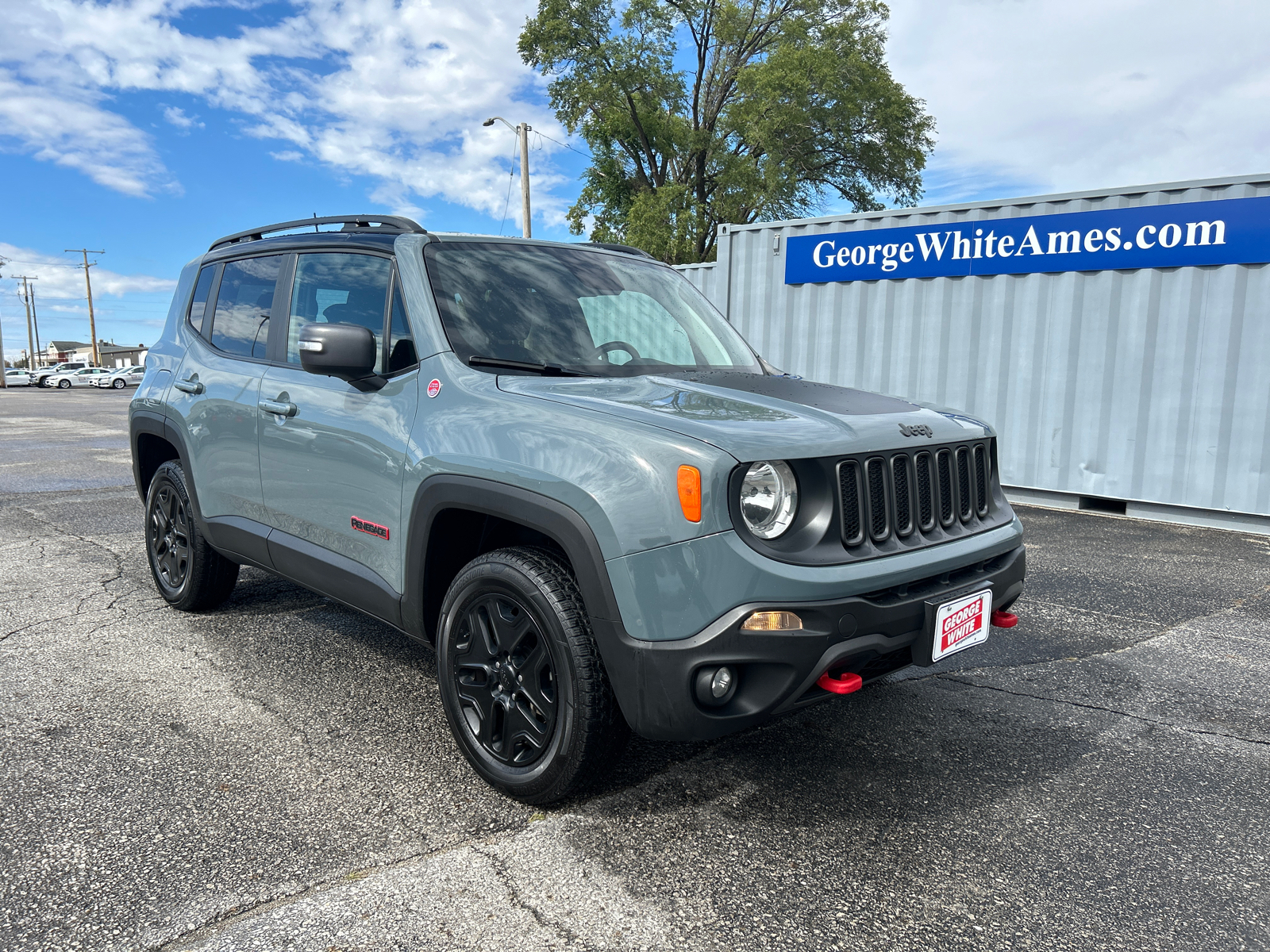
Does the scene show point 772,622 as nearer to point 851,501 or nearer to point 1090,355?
point 851,501

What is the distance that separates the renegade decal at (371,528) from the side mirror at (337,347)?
0.55 metres

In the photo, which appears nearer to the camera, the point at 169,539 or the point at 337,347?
the point at 337,347

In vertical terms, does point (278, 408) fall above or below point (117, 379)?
above

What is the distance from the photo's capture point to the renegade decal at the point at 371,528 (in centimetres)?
313

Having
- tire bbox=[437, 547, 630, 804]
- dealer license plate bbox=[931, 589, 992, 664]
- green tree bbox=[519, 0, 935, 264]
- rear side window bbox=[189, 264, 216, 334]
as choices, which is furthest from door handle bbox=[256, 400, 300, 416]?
green tree bbox=[519, 0, 935, 264]

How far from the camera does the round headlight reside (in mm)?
2387

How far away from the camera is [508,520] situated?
9.04ft

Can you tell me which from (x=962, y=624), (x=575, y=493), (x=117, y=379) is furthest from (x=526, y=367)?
(x=117, y=379)

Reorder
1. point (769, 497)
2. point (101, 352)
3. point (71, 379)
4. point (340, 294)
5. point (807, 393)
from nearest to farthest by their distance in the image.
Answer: point (769, 497)
point (807, 393)
point (340, 294)
point (71, 379)
point (101, 352)

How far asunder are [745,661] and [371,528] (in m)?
1.57

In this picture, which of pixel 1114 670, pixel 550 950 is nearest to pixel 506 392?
pixel 550 950

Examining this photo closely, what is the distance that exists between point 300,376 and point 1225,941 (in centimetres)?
352

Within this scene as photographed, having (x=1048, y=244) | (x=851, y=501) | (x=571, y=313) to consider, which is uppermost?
(x=1048, y=244)

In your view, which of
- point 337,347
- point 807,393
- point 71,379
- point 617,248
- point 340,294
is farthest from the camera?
point 71,379
